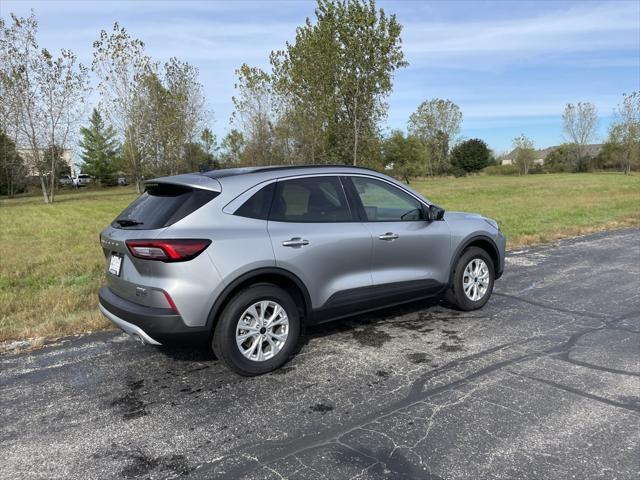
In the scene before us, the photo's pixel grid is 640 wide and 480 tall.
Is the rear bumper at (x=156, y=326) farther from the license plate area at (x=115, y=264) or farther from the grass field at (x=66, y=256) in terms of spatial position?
the grass field at (x=66, y=256)

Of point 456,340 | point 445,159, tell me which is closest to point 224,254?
point 456,340

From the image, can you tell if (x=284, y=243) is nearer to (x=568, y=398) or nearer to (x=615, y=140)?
(x=568, y=398)

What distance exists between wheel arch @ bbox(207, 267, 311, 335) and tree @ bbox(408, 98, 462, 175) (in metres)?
66.7

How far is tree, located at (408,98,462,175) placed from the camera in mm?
69188

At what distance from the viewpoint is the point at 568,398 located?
3619 mm

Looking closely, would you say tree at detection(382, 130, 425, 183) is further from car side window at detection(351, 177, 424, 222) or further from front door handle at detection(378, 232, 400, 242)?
front door handle at detection(378, 232, 400, 242)

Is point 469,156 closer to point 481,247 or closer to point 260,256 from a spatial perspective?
point 481,247

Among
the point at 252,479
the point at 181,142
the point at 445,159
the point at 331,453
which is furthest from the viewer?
the point at 445,159

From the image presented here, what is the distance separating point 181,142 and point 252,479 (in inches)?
1512

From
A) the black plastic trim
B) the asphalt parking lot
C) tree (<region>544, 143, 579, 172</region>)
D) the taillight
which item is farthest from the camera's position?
tree (<region>544, 143, 579, 172</region>)

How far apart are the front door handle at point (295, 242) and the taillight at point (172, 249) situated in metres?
0.65

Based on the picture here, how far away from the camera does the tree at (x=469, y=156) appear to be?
7581 centimetres

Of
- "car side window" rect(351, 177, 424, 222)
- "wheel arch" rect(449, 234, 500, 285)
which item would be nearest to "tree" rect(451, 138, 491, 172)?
"wheel arch" rect(449, 234, 500, 285)

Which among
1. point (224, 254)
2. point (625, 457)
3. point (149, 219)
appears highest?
point (149, 219)
